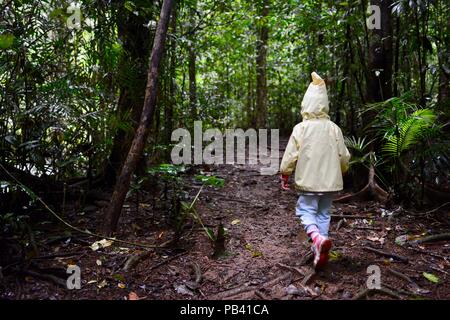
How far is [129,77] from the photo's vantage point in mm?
5098

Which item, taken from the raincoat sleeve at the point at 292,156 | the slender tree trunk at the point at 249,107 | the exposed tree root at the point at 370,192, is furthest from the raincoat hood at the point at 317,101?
the slender tree trunk at the point at 249,107

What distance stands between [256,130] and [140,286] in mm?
10507

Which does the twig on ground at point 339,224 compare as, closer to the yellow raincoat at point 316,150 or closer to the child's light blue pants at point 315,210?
the child's light blue pants at point 315,210

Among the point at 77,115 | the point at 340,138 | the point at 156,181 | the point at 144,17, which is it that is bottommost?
the point at 156,181

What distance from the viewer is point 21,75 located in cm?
451

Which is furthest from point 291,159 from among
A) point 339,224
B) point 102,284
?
point 102,284

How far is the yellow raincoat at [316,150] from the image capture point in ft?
11.8

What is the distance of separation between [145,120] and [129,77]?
1235mm

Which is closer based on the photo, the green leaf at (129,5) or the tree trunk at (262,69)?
the green leaf at (129,5)

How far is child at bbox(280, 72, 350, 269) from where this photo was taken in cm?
361

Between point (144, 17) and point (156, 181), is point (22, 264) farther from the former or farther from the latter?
point (144, 17)

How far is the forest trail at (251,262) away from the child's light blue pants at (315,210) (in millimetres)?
368
